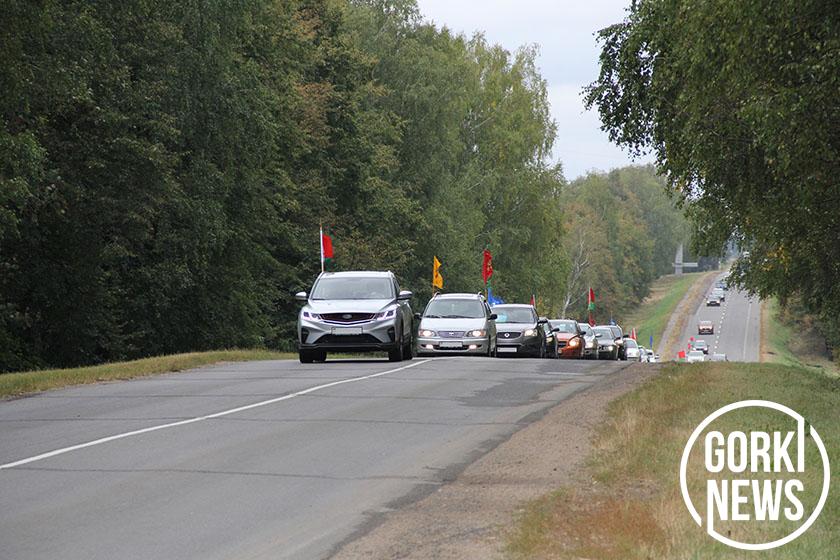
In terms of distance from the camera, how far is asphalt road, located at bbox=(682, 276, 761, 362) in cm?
11844

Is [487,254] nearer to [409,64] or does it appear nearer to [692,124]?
[409,64]

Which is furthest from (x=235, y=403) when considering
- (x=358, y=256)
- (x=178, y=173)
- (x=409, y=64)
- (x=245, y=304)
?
(x=409, y=64)

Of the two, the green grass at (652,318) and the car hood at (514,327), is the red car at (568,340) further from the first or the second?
the green grass at (652,318)

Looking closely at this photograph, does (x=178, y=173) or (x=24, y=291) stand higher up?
(x=178, y=173)

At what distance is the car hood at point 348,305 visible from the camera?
28188 millimetres

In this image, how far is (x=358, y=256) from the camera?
2370 inches

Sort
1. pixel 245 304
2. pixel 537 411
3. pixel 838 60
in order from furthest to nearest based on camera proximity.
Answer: pixel 245 304
pixel 537 411
pixel 838 60

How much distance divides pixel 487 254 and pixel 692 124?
38.9 meters

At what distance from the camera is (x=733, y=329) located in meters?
142

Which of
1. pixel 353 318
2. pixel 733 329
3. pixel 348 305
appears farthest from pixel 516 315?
pixel 733 329

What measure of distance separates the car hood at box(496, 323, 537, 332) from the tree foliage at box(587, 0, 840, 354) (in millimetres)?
8699

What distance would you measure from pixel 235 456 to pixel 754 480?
Answer: 5264mm

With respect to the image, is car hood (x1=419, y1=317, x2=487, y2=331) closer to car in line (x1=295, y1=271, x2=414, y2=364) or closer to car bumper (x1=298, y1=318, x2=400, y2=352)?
car in line (x1=295, y1=271, x2=414, y2=364)

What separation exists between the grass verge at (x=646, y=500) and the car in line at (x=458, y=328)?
14.8m
